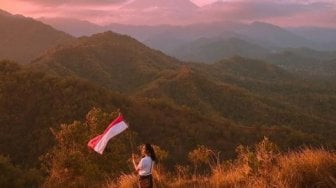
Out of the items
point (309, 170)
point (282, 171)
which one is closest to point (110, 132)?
point (282, 171)

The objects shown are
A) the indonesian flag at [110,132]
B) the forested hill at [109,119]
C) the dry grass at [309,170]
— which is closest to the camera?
the dry grass at [309,170]

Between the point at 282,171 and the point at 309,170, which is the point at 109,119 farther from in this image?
the point at 309,170

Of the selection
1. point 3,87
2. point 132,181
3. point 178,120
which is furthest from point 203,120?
point 132,181

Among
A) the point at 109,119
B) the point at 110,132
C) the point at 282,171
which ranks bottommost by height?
the point at 109,119

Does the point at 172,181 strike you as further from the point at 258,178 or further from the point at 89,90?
the point at 89,90

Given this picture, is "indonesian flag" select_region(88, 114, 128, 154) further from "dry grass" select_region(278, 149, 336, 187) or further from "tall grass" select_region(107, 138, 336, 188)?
"dry grass" select_region(278, 149, 336, 187)

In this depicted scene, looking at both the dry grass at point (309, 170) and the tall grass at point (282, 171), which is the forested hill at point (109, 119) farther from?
the dry grass at point (309, 170)

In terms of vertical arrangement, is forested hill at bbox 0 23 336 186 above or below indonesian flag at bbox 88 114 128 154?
below

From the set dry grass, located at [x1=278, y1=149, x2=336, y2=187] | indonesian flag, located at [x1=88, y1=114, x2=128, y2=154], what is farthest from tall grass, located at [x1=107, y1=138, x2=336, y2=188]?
indonesian flag, located at [x1=88, y1=114, x2=128, y2=154]

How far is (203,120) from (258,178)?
316 ft

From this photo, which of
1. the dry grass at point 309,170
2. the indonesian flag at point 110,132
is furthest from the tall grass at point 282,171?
the indonesian flag at point 110,132

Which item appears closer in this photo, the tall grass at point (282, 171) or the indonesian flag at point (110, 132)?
the tall grass at point (282, 171)

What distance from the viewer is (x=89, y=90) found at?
103125mm

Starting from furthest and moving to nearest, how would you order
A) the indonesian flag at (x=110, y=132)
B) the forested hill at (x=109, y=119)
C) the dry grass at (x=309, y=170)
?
the forested hill at (x=109, y=119) → the indonesian flag at (x=110, y=132) → the dry grass at (x=309, y=170)
